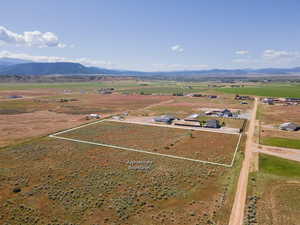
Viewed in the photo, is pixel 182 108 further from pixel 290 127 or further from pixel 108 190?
pixel 108 190

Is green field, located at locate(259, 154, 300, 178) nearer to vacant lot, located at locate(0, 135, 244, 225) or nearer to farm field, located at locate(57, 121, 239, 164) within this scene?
farm field, located at locate(57, 121, 239, 164)

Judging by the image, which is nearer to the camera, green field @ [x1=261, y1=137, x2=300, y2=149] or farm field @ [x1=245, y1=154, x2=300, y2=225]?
farm field @ [x1=245, y1=154, x2=300, y2=225]

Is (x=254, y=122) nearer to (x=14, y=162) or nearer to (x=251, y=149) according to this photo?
(x=251, y=149)

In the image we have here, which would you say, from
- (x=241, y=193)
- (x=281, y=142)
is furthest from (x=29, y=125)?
(x=281, y=142)

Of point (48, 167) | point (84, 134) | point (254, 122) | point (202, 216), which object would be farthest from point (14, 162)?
point (254, 122)

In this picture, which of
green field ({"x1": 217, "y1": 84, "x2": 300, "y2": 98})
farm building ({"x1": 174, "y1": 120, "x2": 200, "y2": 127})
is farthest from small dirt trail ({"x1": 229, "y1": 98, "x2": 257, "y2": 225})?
green field ({"x1": 217, "y1": 84, "x2": 300, "y2": 98})

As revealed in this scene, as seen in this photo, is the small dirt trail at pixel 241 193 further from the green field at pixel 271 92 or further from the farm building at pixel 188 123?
the green field at pixel 271 92

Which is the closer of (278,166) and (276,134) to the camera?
(278,166)
